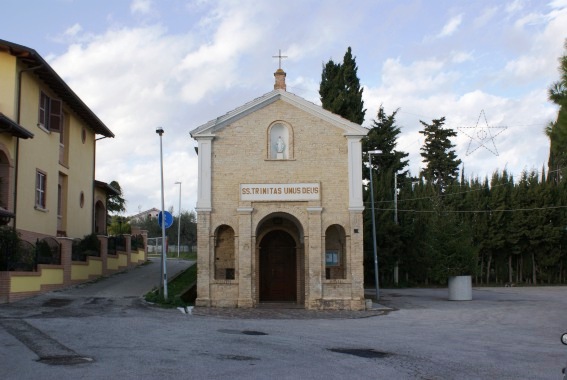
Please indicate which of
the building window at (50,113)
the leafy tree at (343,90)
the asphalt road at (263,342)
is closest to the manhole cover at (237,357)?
the asphalt road at (263,342)

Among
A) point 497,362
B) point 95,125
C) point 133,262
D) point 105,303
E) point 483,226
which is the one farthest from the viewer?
point 483,226

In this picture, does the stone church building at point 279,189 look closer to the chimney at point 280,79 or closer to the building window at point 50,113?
the chimney at point 280,79

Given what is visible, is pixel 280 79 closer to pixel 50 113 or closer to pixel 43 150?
pixel 50 113

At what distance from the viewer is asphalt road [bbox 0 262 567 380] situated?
1023cm

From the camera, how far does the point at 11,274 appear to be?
1958cm

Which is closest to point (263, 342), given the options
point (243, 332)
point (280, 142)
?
point (243, 332)

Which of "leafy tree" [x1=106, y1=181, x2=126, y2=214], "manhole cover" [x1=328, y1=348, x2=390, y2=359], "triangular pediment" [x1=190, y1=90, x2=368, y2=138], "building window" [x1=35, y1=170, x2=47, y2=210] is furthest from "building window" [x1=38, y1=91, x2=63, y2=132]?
"leafy tree" [x1=106, y1=181, x2=126, y2=214]

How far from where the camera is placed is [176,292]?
25.8m

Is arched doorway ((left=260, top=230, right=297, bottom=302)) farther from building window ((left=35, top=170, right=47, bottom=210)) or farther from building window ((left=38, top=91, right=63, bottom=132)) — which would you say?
building window ((left=38, top=91, right=63, bottom=132))

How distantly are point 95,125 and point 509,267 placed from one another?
31464 millimetres

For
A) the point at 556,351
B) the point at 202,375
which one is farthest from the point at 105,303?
the point at 556,351

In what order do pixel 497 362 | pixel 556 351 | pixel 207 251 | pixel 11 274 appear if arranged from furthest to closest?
pixel 207 251 < pixel 11 274 < pixel 556 351 < pixel 497 362

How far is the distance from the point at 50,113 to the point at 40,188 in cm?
321

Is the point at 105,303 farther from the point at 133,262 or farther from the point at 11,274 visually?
the point at 133,262
